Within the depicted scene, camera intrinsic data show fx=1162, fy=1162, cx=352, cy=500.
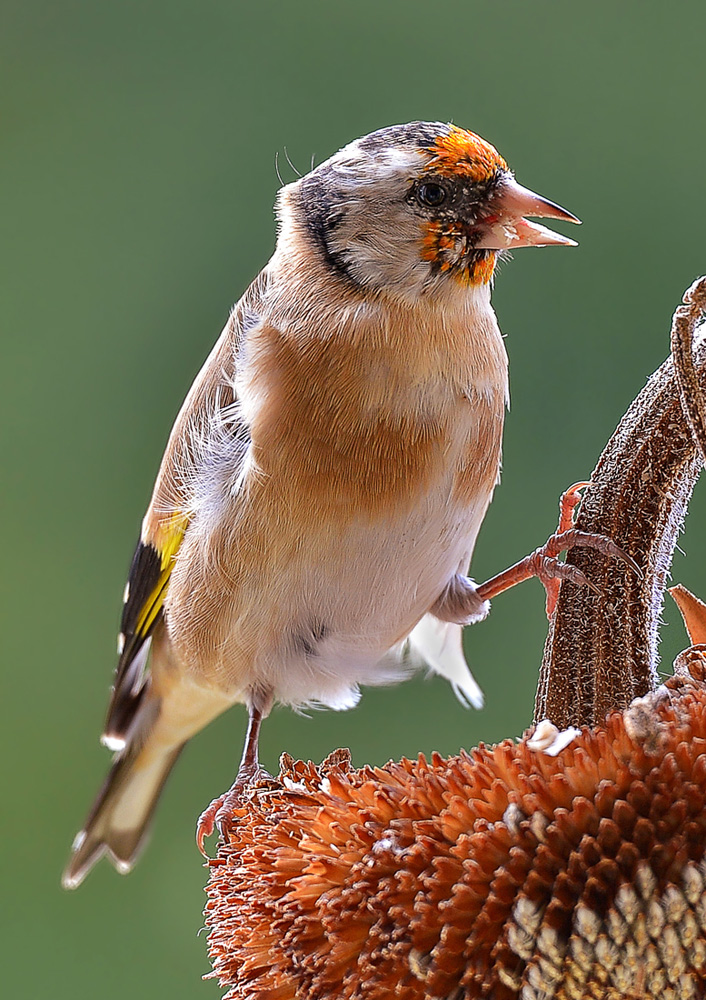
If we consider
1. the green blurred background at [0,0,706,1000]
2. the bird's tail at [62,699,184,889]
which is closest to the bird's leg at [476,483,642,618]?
the bird's tail at [62,699,184,889]

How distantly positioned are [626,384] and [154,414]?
643 millimetres

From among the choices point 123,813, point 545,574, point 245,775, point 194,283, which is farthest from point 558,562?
point 194,283

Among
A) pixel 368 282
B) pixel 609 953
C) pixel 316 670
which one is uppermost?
pixel 368 282

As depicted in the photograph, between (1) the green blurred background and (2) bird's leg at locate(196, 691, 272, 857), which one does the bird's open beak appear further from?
(1) the green blurred background

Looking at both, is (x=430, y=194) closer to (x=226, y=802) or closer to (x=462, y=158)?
(x=462, y=158)

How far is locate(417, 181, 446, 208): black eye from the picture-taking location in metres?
0.65

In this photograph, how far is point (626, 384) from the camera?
133cm

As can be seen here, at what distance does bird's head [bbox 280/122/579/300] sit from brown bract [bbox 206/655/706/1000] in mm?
324

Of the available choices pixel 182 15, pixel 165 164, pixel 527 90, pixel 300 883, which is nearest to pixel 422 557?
pixel 300 883

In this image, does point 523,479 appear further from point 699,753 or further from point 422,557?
point 699,753

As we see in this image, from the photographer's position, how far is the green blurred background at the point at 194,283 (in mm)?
1394

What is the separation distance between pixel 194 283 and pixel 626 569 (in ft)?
3.93

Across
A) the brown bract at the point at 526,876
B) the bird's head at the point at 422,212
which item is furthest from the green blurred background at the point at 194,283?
the brown bract at the point at 526,876

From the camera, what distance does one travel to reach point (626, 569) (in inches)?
17.9
